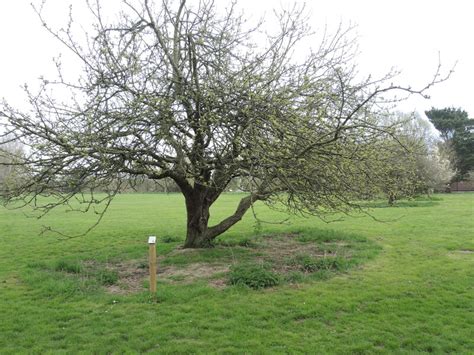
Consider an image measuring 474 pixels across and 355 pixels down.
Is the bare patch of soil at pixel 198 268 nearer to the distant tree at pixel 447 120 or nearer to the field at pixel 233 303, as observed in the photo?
the field at pixel 233 303

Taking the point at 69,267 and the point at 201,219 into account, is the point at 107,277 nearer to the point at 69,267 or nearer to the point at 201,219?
the point at 69,267

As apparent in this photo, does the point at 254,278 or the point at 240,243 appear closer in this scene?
the point at 254,278

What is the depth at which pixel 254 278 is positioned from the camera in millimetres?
7891

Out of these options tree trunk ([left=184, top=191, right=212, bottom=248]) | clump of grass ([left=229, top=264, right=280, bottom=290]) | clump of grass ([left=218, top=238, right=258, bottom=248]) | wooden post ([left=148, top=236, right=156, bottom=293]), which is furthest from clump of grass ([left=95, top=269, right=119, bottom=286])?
clump of grass ([left=218, top=238, right=258, bottom=248])

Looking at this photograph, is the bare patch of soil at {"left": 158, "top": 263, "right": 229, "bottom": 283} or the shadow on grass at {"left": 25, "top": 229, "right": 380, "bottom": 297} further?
the bare patch of soil at {"left": 158, "top": 263, "right": 229, "bottom": 283}

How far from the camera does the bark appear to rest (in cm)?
1062

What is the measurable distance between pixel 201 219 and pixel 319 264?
131 inches

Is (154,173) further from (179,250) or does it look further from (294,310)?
(294,310)

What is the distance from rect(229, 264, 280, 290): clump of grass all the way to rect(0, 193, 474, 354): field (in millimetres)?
121

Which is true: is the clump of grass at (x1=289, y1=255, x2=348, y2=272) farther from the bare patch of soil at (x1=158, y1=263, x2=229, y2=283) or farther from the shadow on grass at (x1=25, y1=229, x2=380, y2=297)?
the bare patch of soil at (x1=158, y1=263, x2=229, y2=283)

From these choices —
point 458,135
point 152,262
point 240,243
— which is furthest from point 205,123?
point 458,135

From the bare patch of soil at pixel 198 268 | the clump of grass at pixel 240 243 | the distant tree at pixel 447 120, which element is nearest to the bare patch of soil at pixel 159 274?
the bare patch of soil at pixel 198 268

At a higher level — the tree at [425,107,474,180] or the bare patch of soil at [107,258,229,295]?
the tree at [425,107,474,180]

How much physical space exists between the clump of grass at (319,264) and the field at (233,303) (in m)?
0.17
